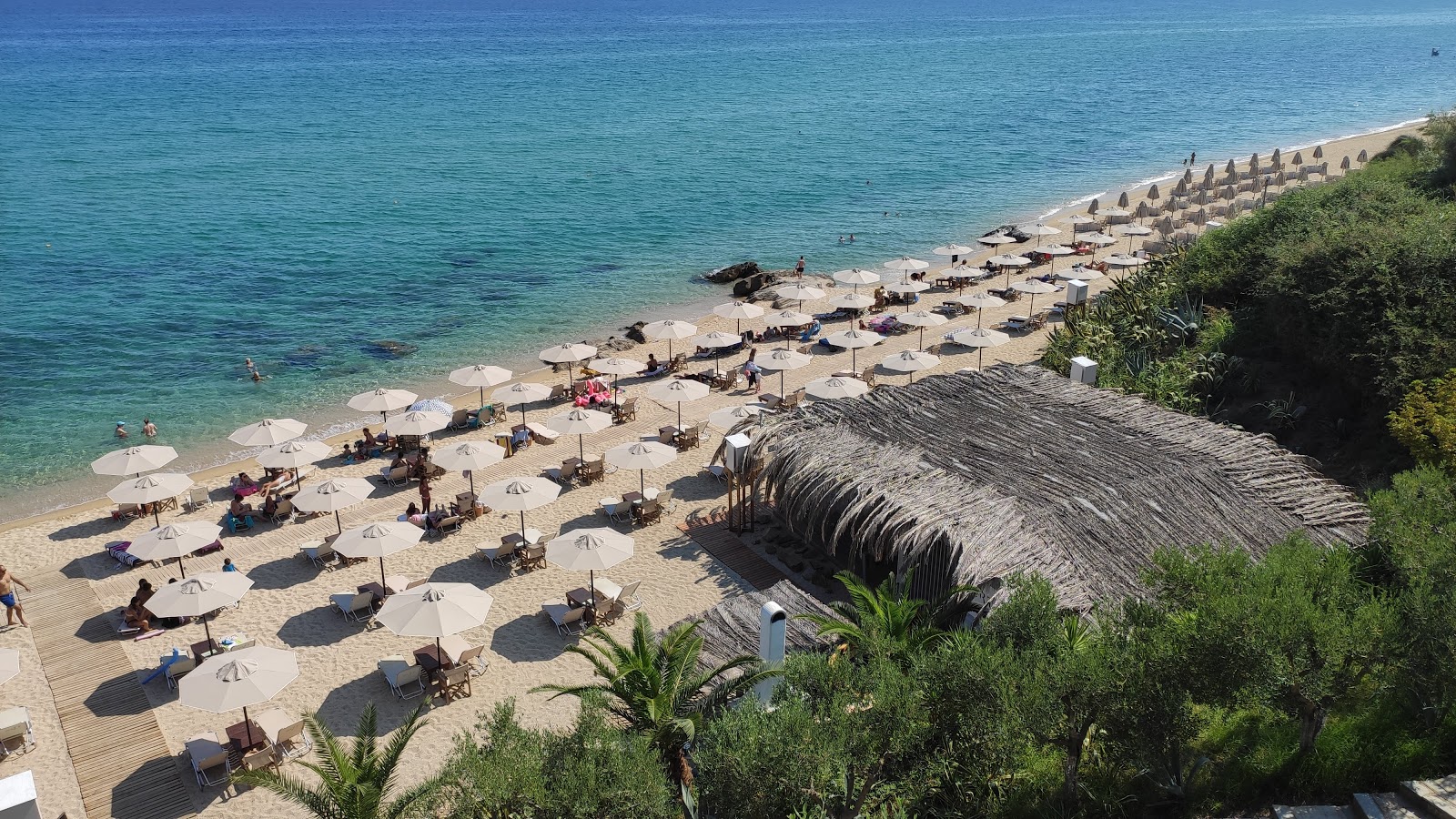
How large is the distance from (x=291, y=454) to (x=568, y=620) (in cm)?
854

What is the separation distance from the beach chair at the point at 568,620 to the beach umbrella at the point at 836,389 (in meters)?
7.41

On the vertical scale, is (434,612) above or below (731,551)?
above

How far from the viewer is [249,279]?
40094mm

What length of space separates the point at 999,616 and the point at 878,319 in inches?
855

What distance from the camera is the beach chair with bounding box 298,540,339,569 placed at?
18.1 meters

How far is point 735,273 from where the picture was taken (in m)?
39.5

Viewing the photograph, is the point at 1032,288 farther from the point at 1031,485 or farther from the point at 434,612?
the point at 434,612

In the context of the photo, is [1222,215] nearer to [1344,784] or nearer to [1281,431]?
[1281,431]

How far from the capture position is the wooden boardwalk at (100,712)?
1260cm

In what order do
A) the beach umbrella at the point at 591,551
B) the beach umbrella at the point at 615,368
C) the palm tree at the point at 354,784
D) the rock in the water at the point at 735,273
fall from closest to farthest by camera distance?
the palm tree at the point at 354,784, the beach umbrella at the point at 591,551, the beach umbrella at the point at 615,368, the rock in the water at the point at 735,273

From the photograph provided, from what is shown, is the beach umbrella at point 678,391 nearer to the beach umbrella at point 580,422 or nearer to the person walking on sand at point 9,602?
the beach umbrella at point 580,422

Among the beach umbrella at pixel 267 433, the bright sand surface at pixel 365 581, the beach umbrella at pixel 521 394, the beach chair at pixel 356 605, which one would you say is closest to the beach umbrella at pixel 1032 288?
the bright sand surface at pixel 365 581

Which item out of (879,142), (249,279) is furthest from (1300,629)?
(879,142)

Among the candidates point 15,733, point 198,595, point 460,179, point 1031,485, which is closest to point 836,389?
Answer: point 1031,485
